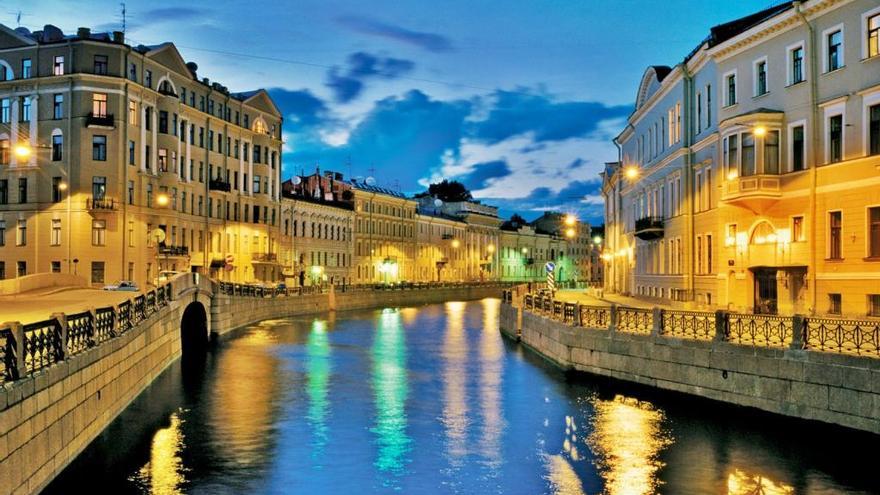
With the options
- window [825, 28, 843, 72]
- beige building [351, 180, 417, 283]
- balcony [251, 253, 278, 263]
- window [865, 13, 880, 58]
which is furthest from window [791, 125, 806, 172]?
beige building [351, 180, 417, 283]

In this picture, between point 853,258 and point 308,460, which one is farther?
point 853,258

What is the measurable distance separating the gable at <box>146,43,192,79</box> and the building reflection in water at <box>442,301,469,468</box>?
30.0 meters

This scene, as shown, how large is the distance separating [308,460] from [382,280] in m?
96.5

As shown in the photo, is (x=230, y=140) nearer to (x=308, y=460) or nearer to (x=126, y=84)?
(x=126, y=84)

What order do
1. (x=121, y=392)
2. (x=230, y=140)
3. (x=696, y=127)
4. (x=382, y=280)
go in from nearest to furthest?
(x=121, y=392) → (x=696, y=127) → (x=230, y=140) → (x=382, y=280)

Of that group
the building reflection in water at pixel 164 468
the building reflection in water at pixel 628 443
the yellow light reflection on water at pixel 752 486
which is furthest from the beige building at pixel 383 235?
the yellow light reflection on water at pixel 752 486

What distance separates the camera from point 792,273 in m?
33.8

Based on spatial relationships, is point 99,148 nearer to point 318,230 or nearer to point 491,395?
point 318,230

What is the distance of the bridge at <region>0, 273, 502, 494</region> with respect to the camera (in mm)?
14367

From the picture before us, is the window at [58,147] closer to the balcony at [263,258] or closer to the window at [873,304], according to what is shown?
the balcony at [263,258]

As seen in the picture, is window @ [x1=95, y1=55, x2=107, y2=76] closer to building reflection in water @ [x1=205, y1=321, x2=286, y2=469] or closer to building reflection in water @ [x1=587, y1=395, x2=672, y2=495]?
building reflection in water @ [x1=205, y1=321, x2=286, y2=469]

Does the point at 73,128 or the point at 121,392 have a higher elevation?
the point at 73,128

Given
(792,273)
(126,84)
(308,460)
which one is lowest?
(308,460)

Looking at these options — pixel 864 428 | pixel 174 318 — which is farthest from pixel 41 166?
pixel 864 428
